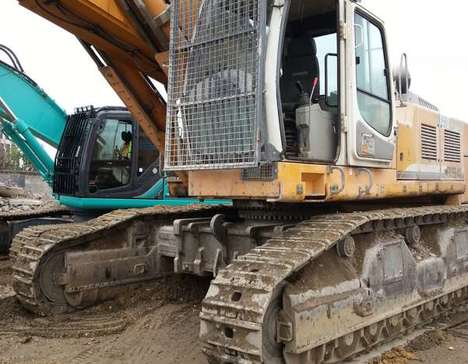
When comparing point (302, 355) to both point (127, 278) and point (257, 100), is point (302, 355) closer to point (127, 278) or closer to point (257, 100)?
point (257, 100)

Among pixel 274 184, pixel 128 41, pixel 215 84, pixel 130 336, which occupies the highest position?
pixel 128 41

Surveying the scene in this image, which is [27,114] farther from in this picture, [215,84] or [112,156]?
[215,84]

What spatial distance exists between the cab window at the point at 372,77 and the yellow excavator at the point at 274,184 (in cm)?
2

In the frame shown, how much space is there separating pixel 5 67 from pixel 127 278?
206 inches

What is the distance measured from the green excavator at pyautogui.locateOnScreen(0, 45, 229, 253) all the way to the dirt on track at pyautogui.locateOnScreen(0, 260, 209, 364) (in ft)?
8.42

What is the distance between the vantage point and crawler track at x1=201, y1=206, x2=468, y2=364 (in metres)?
3.58

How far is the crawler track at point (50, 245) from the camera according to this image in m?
5.42

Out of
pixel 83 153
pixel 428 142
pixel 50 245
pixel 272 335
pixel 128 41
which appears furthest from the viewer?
pixel 83 153

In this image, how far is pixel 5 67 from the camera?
30.9ft

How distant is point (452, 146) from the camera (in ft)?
21.8

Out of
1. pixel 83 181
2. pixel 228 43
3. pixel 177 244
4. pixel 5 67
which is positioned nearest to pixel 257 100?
pixel 228 43

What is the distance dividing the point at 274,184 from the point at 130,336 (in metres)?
2.07

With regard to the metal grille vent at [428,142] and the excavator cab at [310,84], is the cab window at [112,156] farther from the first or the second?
the metal grille vent at [428,142]

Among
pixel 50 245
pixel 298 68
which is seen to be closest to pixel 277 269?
pixel 298 68
